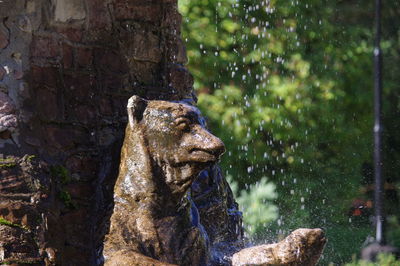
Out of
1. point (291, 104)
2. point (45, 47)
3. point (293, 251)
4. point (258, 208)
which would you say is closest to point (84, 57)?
point (45, 47)

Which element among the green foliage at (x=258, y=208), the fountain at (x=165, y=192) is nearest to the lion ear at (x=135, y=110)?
the fountain at (x=165, y=192)

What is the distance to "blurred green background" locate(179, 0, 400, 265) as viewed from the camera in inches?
446

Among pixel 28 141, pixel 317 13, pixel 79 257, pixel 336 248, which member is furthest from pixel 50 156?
pixel 317 13

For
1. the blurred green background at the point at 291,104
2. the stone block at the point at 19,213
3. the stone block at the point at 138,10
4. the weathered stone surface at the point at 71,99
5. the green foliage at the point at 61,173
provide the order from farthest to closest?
the blurred green background at the point at 291,104 → the stone block at the point at 138,10 → the green foliage at the point at 61,173 → the weathered stone surface at the point at 71,99 → the stone block at the point at 19,213

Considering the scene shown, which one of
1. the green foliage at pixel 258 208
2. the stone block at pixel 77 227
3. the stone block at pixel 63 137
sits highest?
the stone block at pixel 63 137

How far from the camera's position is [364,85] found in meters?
12.6

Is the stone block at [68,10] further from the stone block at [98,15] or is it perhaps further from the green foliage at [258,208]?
the green foliage at [258,208]

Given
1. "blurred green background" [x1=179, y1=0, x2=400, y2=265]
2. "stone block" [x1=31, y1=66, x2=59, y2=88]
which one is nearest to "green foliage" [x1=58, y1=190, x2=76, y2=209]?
"stone block" [x1=31, y1=66, x2=59, y2=88]

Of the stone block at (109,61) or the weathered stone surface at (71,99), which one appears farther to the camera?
the stone block at (109,61)

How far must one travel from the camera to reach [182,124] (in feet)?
9.87

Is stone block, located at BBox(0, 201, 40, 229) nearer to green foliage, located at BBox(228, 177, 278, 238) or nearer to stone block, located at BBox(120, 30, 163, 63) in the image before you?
stone block, located at BBox(120, 30, 163, 63)

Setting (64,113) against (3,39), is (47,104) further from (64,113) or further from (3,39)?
(3,39)

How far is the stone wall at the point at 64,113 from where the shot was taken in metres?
2.83

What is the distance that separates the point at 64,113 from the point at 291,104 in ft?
28.6
